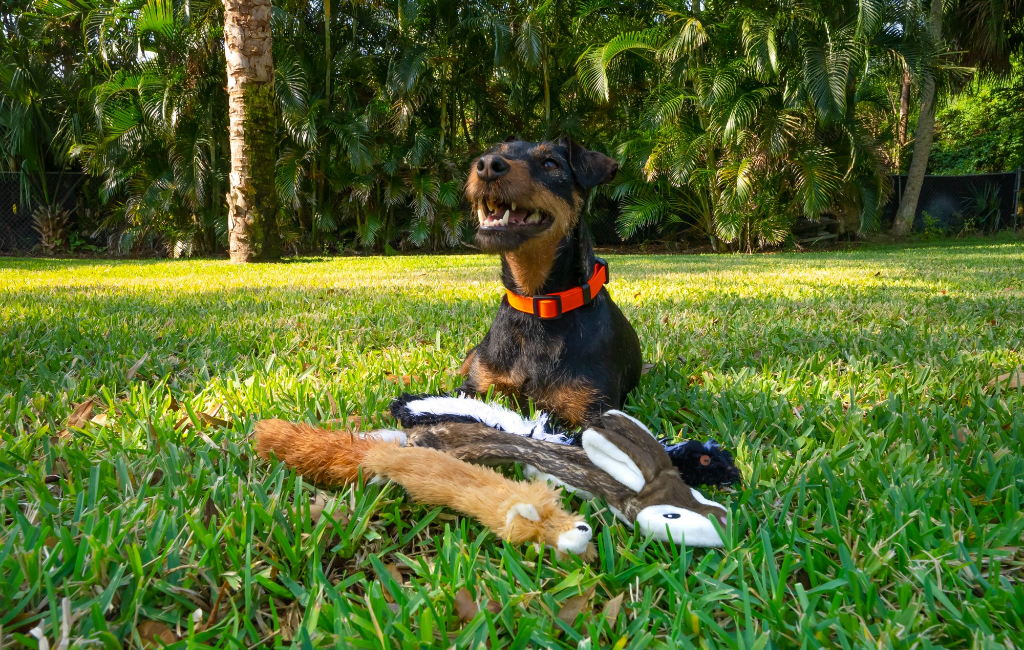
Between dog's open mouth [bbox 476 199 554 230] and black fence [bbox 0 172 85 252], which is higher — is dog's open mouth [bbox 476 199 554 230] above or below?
below

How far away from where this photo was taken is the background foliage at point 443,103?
13.8m

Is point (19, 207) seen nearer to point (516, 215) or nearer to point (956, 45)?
point (516, 215)

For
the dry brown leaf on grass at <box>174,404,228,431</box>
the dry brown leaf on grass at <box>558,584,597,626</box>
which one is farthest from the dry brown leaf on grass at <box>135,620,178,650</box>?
the dry brown leaf on grass at <box>174,404,228,431</box>

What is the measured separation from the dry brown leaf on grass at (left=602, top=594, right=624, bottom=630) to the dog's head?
5.05 ft

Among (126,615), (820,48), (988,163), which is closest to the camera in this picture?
(126,615)

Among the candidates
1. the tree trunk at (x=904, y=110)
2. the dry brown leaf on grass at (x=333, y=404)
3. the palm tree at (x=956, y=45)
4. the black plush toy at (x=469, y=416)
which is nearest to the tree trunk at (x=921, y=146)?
the palm tree at (x=956, y=45)

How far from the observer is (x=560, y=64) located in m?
17.5

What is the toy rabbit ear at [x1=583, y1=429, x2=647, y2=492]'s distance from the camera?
1.49 m

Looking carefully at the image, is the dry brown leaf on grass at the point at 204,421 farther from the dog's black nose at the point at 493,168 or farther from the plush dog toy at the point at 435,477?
the dog's black nose at the point at 493,168

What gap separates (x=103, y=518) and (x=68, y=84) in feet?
64.5

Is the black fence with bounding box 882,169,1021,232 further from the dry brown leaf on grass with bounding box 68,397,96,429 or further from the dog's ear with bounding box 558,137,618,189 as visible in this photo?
the dry brown leaf on grass with bounding box 68,397,96,429

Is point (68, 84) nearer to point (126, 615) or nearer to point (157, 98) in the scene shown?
point (157, 98)

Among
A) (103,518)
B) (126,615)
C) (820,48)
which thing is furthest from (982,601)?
(820,48)

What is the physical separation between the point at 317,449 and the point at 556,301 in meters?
1.16
